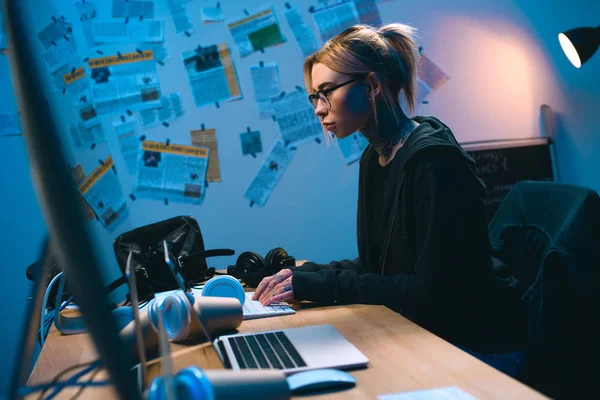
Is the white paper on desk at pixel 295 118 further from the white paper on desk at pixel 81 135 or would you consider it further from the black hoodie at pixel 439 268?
the white paper on desk at pixel 81 135

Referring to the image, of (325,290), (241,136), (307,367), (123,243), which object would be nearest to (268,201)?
(241,136)

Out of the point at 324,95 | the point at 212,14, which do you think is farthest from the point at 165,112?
the point at 324,95

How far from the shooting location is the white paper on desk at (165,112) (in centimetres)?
242

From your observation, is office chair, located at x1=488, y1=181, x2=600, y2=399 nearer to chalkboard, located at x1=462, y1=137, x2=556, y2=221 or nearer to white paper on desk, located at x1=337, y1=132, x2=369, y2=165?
white paper on desk, located at x1=337, y1=132, x2=369, y2=165

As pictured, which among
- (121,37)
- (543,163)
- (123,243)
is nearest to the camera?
(123,243)

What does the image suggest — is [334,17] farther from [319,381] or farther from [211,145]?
[319,381]

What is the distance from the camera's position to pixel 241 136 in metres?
2.49

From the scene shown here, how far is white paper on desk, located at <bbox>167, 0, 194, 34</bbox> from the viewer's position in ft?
8.03

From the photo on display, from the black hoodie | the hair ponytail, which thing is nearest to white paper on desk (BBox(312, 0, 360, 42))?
the hair ponytail

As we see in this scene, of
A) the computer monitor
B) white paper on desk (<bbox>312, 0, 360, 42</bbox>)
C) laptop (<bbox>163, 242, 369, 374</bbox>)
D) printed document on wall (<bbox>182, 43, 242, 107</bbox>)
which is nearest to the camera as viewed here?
the computer monitor

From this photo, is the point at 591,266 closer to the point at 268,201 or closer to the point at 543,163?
the point at 268,201

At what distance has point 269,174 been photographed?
8.23ft

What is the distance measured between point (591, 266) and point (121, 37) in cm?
212

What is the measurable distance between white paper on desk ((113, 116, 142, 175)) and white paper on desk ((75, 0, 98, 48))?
0.37 metres
